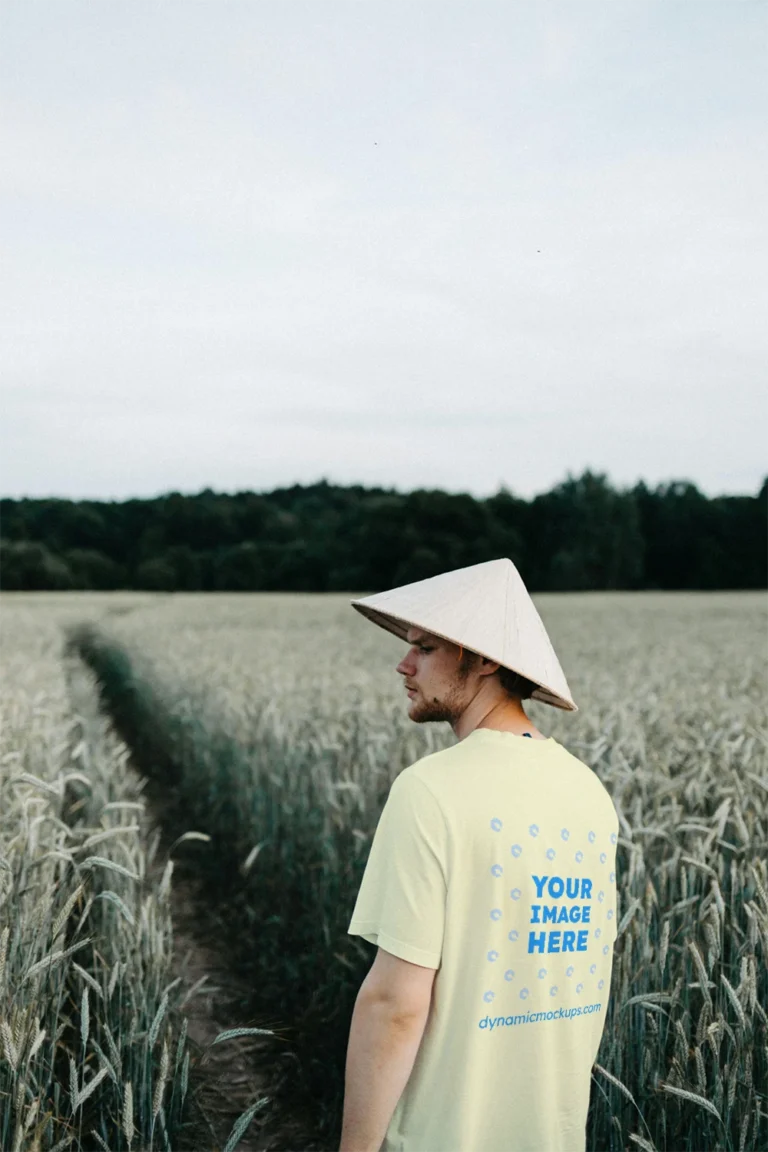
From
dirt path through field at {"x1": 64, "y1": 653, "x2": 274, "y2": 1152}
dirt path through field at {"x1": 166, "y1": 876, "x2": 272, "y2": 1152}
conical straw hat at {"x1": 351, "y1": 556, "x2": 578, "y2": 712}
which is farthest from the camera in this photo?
dirt path through field at {"x1": 166, "y1": 876, "x2": 272, "y2": 1152}

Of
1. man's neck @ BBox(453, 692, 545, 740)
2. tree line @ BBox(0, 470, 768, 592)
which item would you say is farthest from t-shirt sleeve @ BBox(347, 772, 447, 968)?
tree line @ BBox(0, 470, 768, 592)

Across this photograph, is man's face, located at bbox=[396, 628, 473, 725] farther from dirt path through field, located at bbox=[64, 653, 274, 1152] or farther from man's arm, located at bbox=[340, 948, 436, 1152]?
dirt path through field, located at bbox=[64, 653, 274, 1152]

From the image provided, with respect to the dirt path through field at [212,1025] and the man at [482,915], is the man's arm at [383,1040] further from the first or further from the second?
the dirt path through field at [212,1025]

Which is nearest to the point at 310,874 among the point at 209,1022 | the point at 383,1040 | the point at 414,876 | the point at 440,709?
the point at 209,1022

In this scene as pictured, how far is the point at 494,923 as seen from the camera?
1.62m

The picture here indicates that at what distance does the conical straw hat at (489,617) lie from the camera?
5.83 ft

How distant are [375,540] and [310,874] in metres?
57.8

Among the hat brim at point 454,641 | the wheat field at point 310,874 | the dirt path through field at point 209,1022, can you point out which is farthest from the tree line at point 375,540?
the hat brim at point 454,641

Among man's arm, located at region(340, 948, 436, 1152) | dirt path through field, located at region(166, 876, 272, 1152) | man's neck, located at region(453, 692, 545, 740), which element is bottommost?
dirt path through field, located at region(166, 876, 272, 1152)

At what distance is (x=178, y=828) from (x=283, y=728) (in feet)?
7.04

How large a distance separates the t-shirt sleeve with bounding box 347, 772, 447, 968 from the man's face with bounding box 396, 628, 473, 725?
29 cm

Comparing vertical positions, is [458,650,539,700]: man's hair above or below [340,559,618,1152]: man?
above

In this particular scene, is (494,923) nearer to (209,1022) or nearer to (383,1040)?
(383,1040)

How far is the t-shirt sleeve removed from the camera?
1.54 meters
